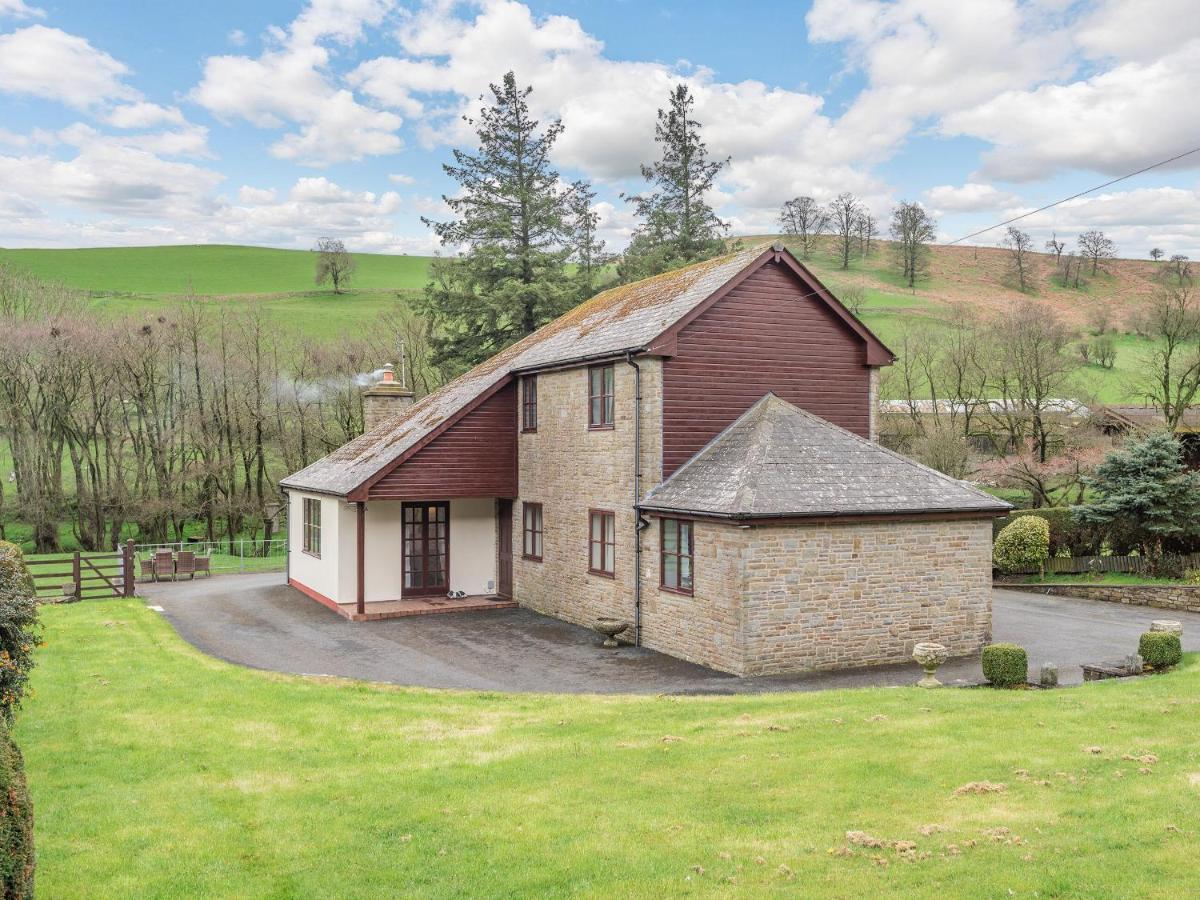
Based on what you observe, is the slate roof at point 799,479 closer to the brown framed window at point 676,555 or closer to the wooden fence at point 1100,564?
the brown framed window at point 676,555

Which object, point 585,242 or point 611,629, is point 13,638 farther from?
point 585,242

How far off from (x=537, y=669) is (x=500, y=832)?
345 inches

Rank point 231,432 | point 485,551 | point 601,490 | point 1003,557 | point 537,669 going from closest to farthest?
point 537,669 → point 601,490 → point 485,551 → point 1003,557 → point 231,432

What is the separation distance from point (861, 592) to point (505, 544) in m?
10.9

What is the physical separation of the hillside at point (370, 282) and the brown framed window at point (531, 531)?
4489 centimetres

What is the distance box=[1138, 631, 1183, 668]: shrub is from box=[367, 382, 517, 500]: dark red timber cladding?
1447 centimetres

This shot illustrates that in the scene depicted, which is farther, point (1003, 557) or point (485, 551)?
point (1003, 557)

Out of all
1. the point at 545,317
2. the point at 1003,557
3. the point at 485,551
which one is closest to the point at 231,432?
the point at 545,317

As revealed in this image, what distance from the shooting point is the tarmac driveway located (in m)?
15.9

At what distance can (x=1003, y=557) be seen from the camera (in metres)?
29.1

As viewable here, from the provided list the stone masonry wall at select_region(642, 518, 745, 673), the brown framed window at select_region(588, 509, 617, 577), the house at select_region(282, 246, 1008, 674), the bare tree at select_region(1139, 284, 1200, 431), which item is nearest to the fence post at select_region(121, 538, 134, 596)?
the house at select_region(282, 246, 1008, 674)

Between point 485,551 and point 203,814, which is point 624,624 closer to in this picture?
point 485,551

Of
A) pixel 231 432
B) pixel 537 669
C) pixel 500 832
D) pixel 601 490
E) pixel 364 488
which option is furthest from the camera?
pixel 231 432

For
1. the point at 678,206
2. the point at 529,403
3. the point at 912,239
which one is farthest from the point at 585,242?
the point at 912,239
